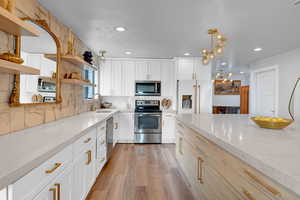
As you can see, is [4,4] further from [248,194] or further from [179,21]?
[248,194]

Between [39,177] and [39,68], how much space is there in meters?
1.38

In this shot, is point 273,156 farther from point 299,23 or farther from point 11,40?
point 299,23

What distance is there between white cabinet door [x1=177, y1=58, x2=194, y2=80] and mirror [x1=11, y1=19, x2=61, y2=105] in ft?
10.3

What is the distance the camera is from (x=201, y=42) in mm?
3314

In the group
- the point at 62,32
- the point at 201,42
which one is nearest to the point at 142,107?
the point at 201,42

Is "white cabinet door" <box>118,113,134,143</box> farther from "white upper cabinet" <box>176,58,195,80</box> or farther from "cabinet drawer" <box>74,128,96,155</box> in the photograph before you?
"cabinet drawer" <box>74,128,96,155</box>

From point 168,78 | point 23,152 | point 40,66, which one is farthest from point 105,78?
point 23,152

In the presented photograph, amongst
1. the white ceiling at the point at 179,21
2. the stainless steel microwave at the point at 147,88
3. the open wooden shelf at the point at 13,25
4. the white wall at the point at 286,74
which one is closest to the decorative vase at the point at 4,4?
the open wooden shelf at the point at 13,25

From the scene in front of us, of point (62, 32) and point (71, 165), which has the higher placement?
point (62, 32)

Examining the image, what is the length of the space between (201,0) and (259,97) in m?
4.47

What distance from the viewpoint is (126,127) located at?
4520 mm

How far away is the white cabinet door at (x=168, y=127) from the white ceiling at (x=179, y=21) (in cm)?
183

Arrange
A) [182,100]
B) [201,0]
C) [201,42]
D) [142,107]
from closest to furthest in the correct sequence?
[201,0]
[201,42]
[182,100]
[142,107]

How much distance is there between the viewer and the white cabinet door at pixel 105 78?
4.75 meters
